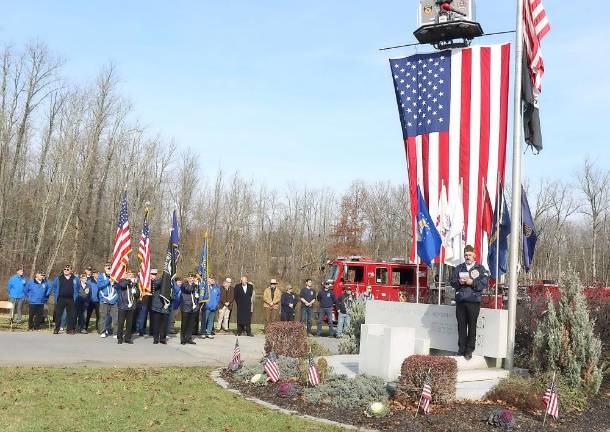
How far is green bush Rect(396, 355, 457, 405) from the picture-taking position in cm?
861

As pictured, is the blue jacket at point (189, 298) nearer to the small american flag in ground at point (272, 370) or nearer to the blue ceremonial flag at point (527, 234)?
the small american flag in ground at point (272, 370)

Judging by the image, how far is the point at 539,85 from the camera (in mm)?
11820

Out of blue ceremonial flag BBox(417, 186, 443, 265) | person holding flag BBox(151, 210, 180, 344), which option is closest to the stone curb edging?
blue ceremonial flag BBox(417, 186, 443, 265)

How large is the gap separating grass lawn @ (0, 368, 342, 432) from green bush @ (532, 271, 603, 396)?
14.6 feet

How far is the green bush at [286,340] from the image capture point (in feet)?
39.9

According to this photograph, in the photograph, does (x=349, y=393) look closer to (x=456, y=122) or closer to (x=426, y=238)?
(x=426, y=238)

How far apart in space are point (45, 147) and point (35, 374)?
40259mm

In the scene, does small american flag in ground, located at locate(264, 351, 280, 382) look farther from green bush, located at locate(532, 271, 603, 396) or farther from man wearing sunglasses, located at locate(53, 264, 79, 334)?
man wearing sunglasses, located at locate(53, 264, 79, 334)

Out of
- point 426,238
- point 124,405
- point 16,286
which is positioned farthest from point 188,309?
point 124,405

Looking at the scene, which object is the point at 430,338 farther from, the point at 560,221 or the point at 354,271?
the point at 560,221

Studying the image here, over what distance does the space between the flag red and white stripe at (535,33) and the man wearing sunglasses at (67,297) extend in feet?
42.5

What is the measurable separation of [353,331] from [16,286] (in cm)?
1088

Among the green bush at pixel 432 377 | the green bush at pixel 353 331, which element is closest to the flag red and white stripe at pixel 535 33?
the green bush at pixel 432 377

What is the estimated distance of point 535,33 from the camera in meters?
11.7
